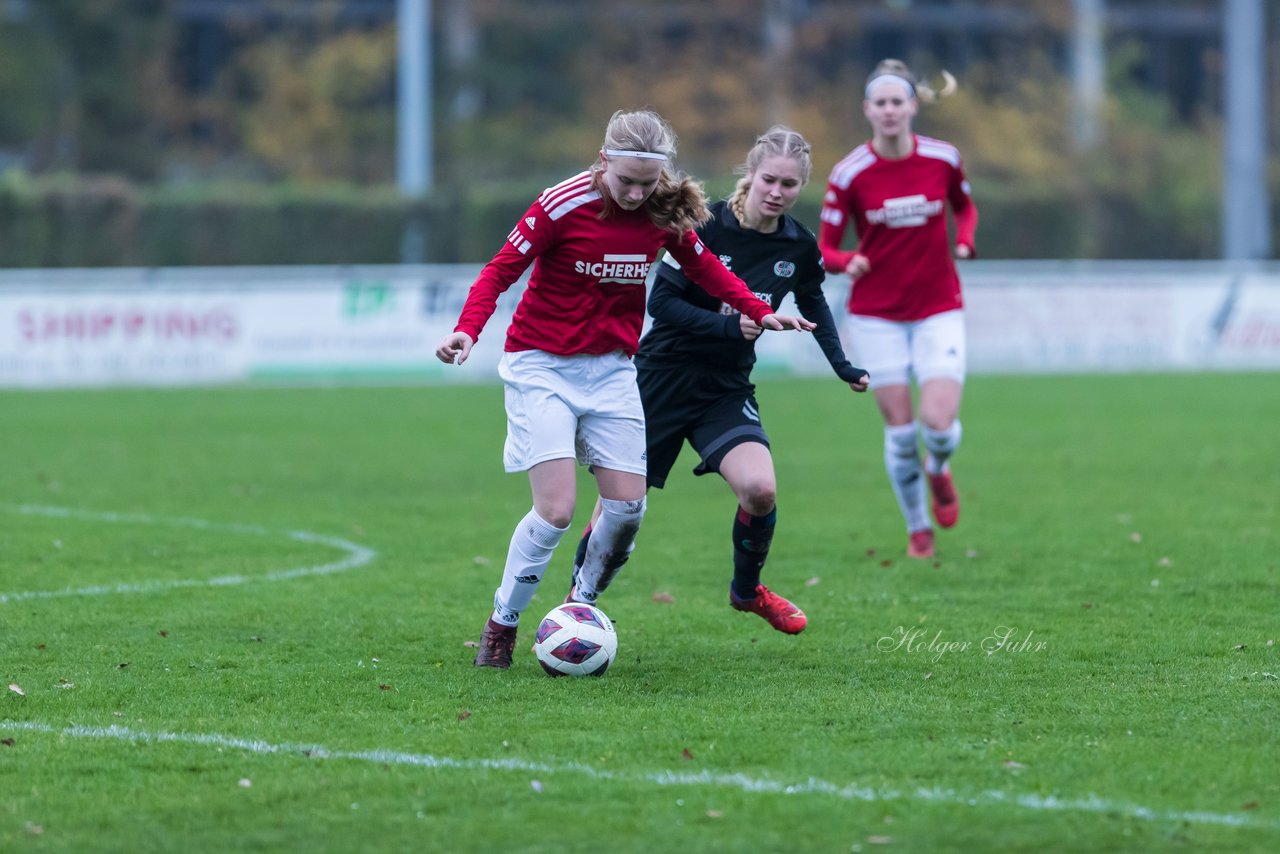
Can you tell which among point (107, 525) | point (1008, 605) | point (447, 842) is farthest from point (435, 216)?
point (447, 842)

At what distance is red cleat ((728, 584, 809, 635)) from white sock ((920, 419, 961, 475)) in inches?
89.2

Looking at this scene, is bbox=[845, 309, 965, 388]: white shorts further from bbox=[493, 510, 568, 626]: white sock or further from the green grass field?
bbox=[493, 510, 568, 626]: white sock

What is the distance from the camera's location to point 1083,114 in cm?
4147

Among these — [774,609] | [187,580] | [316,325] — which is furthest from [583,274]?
[316,325]

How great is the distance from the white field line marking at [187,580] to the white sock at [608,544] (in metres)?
2.31

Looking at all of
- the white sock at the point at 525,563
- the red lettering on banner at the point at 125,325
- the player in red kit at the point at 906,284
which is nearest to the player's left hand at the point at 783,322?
the white sock at the point at 525,563

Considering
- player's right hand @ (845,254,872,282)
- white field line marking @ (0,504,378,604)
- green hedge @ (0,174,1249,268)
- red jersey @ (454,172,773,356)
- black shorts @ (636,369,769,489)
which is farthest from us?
green hedge @ (0,174,1249,268)

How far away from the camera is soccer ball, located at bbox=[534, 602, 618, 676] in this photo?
6.23m

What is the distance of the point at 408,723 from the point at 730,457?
1816 millimetres

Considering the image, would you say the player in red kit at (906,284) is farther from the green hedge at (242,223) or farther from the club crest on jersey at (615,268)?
the green hedge at (242,223)

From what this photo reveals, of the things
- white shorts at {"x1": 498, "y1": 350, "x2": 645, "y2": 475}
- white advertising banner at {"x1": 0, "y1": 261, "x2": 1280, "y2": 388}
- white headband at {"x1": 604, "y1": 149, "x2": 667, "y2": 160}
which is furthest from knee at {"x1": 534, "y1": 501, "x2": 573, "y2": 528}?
white advertising banner at {"x1": 0, "y1": 261, "x2": 1280, "y2": 388}

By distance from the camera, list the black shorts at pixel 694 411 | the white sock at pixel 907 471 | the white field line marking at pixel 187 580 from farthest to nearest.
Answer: the white sock at pixel 907 471 → the white field line marking at pixel 187 580 → the black shorts at pixel 694 411

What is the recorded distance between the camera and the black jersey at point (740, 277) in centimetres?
697

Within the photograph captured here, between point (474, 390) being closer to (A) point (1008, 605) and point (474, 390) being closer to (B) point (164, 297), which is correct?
(B) point (164, 297)
